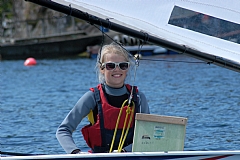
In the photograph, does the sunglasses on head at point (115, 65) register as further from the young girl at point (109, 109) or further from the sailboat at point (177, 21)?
the sailboat at point (177, 21)

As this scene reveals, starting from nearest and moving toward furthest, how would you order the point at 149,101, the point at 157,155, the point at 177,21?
the point at 157,155, the point at 177,21, the point at 149,101

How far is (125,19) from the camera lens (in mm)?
4102

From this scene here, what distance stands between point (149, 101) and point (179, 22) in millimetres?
5532

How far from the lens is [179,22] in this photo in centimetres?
425

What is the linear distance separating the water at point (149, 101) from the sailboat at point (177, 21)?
1.97m

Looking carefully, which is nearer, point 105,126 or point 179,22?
point 105,126

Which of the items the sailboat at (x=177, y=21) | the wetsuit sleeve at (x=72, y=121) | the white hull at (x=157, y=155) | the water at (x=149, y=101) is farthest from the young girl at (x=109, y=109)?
the water at (x=149, y=101)

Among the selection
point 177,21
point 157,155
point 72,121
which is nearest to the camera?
point 157,155

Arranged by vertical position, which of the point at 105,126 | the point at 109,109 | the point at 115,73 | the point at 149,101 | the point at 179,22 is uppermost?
the point at 179,22

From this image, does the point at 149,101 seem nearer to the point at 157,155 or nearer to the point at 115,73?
the point at 115,73

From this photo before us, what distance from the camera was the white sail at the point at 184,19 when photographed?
4086 mm

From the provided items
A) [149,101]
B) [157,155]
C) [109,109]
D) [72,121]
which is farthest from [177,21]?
[149,101]

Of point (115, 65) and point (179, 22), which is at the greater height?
point (179, 22)

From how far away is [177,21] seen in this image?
4.23 m
